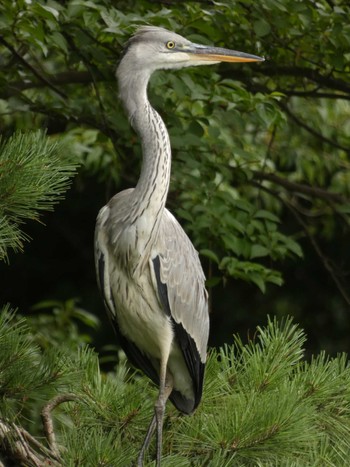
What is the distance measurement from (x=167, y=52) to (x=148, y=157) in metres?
0.37

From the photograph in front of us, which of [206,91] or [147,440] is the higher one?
[206,91]

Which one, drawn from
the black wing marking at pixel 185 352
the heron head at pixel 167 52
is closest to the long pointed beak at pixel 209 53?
the heron head at pixel 167 52

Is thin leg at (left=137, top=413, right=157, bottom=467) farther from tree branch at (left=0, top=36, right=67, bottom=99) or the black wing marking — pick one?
tree branch at (left=0, top=36, right=67, bottom=99)

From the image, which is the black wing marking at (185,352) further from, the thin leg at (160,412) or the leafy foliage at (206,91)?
the leafy foliage at (206,91)

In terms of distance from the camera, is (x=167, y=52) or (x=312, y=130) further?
(x=312, y=130)

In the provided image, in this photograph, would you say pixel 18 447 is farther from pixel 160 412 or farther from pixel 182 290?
pixel 182 290

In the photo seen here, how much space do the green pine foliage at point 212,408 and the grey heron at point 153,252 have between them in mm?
386

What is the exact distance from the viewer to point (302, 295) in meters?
7.54

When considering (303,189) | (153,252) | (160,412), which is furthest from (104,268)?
(303,189)

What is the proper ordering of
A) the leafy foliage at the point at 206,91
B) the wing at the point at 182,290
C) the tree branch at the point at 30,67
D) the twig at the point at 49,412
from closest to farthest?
the twig at the point at 49,412 → the wing at the point at 182,290 → the leafy foliage at the point at 206,91 → the tree branch at the point at 30,67

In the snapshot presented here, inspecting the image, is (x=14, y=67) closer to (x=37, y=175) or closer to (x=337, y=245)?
(x=37, y=175)

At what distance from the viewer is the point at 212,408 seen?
2922 millimetres

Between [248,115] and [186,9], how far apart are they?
50 centimetres

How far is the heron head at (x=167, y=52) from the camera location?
11.0 ft
